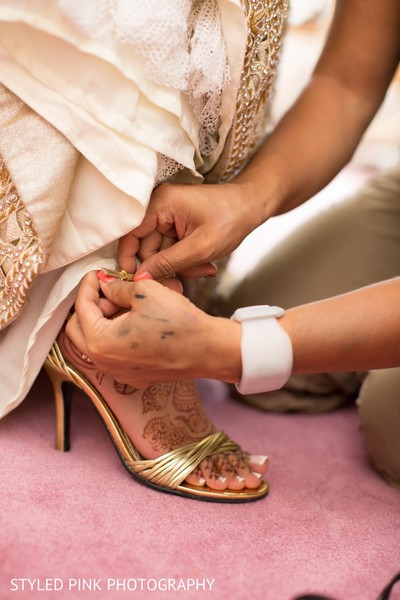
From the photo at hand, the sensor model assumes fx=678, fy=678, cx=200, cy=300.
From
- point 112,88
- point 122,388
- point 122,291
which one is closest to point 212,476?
point 122,388

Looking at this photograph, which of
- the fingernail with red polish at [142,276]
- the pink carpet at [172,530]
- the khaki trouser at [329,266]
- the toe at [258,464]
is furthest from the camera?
the khaki trouser at [329,266]

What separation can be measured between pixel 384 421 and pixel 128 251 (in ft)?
1.37

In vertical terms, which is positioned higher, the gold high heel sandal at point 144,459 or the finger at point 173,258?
the finger at point 173,258

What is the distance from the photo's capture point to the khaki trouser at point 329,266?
111cm

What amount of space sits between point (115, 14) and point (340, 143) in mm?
440

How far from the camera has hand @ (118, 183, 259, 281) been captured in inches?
30.4

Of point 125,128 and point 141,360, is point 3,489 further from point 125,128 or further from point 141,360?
point 125,128

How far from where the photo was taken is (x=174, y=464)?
793mm

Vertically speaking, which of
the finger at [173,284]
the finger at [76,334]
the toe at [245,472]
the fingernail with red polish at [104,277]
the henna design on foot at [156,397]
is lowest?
the toe at [245,472]

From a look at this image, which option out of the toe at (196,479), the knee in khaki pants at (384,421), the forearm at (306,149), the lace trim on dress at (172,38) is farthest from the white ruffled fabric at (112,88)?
the knee in khaki pants at (384,421)

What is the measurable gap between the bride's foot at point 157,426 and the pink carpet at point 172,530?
0.04 m

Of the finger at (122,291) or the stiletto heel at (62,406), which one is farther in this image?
the stiletto heel at (62,406)

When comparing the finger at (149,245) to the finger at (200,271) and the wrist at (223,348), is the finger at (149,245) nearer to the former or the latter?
the finger at (200,271)

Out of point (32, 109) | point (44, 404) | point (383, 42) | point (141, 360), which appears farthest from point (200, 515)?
point (383, 42)
